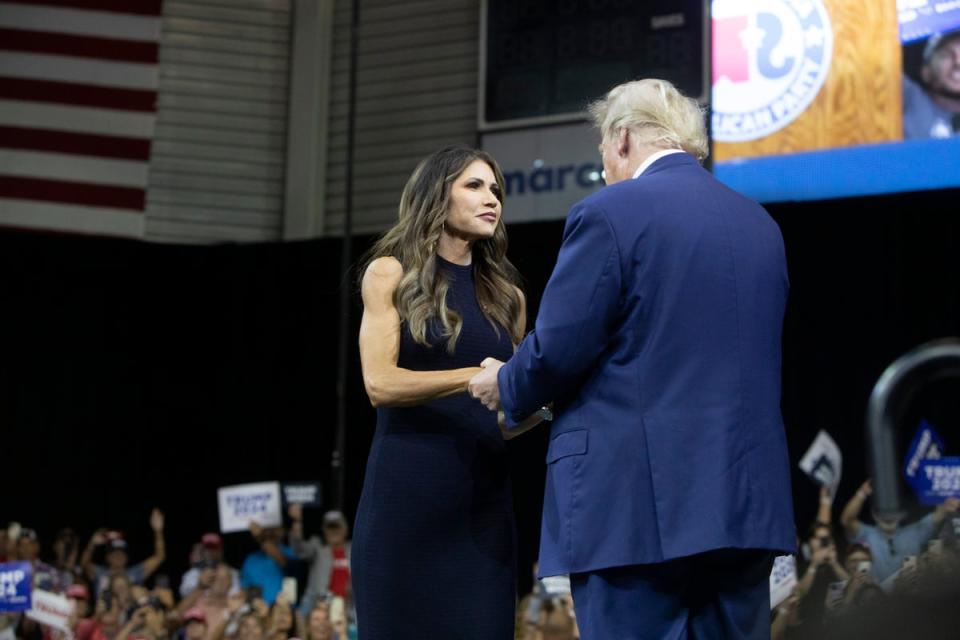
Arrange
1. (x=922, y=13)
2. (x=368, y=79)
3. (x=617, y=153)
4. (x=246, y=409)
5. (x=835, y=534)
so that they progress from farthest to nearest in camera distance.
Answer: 1. (x=368, y=79)
2. (x=246, y=409)
3. (x=835, y=534)
4. (x=922, y=13)
5. (x=617, y=153)

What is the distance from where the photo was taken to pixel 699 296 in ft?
6.63

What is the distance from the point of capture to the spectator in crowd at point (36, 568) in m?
8.42

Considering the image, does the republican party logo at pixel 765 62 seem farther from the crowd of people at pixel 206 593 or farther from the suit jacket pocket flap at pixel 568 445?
the suit jacket pocket flap at pixel 568 445

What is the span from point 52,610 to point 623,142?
5759mm

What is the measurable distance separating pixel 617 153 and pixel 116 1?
10791 mm

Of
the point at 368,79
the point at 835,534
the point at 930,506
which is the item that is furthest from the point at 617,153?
the point at 368,79

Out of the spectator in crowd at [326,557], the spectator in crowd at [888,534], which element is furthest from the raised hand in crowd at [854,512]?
the spectator in crowd at [326,557]

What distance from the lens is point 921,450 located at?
22.6ft

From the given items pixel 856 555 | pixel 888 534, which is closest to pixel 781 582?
pixel 856 555

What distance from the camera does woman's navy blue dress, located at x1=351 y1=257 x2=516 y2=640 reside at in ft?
8.26

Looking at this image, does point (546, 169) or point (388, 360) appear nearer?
point (388, 360)

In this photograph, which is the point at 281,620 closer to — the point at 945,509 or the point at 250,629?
the point at 250,629

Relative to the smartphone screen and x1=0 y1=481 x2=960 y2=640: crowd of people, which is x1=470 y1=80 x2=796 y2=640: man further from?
the smartphone screen

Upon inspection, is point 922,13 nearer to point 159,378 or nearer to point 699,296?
point 699,296
